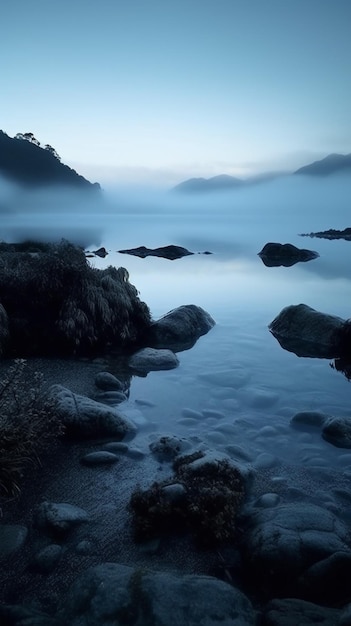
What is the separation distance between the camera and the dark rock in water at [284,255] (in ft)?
134

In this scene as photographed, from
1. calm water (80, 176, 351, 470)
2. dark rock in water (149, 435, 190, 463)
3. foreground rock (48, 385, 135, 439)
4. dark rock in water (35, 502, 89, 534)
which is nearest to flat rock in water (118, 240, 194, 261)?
calm water (80, 176, 351, 470)

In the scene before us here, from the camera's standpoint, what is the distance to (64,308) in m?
12.5

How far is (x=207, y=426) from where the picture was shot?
27.0 feet

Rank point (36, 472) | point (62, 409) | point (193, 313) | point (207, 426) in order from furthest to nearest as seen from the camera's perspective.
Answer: point (193, 313) → point (207, 426) → point (62, 409) → point (36, 472)

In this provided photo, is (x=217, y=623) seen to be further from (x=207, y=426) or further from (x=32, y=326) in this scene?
(x=32, y=326)

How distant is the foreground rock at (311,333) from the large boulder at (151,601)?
32.1 feet

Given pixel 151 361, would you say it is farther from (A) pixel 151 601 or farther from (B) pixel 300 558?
(A) pixel 151 601

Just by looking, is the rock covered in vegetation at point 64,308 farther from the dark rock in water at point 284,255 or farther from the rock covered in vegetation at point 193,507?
the dark rock in water at point 284,255

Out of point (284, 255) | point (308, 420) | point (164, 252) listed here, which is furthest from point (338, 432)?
point (164, 252)

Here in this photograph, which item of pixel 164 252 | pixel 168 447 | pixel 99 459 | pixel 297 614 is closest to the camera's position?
pixel 297 614

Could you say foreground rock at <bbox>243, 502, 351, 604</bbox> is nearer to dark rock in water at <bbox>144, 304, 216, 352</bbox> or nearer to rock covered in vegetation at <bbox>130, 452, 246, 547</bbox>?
rock covered in vegetation at <bbox>130, 452, 246, 547</bbox>

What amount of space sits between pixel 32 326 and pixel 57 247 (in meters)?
3.30

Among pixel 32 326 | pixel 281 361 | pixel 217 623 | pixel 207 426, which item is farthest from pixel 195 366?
pixel 217 623

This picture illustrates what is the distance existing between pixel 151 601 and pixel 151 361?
7944mm
